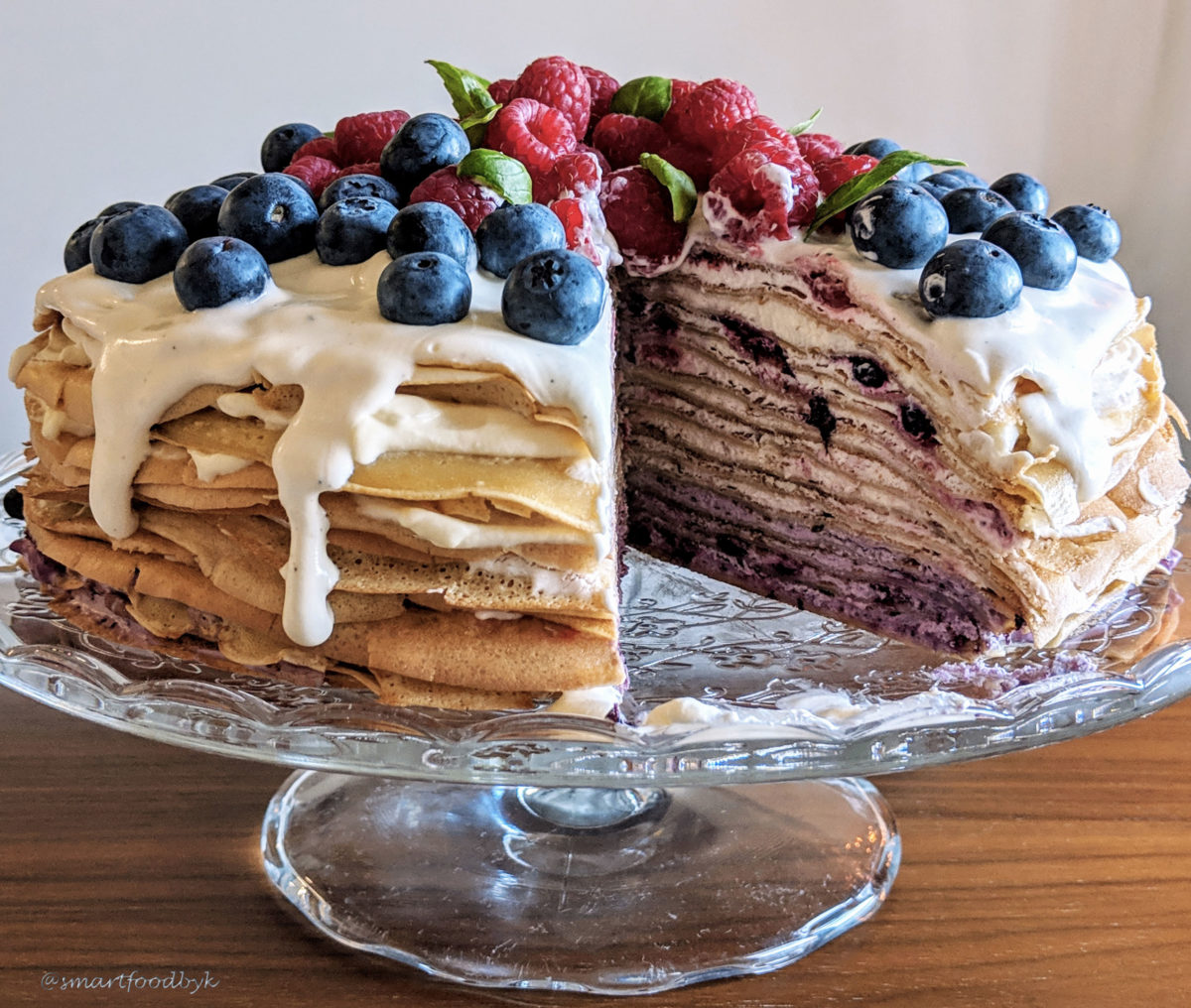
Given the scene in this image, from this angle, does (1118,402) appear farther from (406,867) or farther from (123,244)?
(123,244)

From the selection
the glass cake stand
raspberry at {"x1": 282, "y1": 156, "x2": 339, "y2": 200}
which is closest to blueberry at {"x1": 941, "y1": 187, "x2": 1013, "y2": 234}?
the glass cake stand

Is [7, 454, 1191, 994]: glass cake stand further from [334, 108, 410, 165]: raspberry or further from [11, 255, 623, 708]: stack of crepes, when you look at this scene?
[334, 108, 410, 165]: raspberry

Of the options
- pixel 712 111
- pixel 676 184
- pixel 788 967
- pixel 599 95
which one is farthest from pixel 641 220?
pixel 788 967

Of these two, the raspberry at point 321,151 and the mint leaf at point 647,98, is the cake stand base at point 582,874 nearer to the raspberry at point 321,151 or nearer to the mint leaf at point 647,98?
the raspberry at point 321,151

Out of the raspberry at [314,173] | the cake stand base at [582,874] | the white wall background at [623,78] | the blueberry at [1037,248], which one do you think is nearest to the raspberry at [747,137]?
the blueberry at [1037,248]

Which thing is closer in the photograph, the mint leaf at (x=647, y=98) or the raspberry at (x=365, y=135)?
the raspberry at (x=365, y=135)

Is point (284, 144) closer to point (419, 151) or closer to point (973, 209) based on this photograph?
point (419, 151)

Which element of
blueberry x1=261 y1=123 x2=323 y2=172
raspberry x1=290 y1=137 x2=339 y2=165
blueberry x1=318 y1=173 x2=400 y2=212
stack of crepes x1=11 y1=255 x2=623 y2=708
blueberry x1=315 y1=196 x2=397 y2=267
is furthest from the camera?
blueberry x1=261 y1=123 x2=323 y2=172
